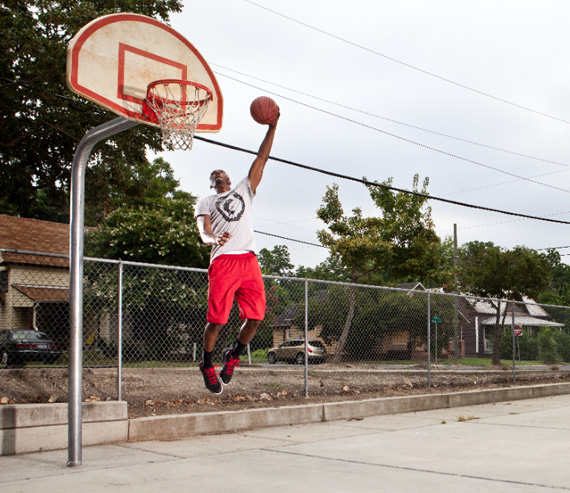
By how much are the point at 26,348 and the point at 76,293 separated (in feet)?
9.36

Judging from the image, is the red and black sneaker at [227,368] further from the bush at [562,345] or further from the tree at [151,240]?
the tree at [151,240]

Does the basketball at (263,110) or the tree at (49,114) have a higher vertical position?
the tree at (49,114)

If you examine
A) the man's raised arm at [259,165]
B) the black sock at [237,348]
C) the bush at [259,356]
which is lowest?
the bush at [259,356]

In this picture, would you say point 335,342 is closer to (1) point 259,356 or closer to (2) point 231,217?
(1) point 259,356

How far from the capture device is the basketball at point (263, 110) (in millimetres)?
6594

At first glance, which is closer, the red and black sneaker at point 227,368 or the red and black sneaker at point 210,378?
the red and black sneaker at point 210,378

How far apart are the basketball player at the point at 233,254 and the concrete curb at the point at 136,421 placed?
42.1 inches

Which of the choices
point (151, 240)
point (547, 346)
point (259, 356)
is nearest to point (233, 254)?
point (259, 356)

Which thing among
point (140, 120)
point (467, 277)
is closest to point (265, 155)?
point (140, 120)

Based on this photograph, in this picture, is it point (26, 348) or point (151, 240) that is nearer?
point (26, 348)

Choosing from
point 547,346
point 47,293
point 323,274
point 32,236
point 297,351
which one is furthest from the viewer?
point 323,274

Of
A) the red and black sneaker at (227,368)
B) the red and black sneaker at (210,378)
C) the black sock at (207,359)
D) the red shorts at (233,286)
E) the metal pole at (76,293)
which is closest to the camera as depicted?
the metal pole at (76,293)

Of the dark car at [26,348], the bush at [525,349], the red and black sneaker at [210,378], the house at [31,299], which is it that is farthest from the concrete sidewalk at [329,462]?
the bush at [525,349]

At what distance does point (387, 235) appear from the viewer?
28969mm
